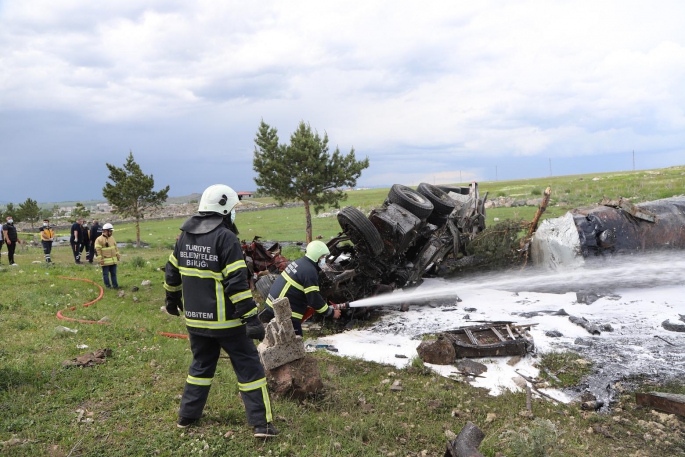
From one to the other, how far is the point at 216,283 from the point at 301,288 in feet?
5.92

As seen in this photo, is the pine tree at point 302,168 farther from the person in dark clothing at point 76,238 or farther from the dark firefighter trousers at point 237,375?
the dark firefighter trousers at point 237,375

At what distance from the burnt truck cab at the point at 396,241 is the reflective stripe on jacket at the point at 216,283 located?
4.09 metres

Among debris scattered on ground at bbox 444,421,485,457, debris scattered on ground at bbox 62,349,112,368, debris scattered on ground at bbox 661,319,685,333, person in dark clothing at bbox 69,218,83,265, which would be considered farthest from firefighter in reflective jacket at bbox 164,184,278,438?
person in dark clothing at bbox 69,218,83,265

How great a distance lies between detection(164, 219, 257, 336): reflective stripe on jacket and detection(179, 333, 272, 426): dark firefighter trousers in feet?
0.50

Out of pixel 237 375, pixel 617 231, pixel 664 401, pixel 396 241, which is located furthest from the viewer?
pixel 617 231

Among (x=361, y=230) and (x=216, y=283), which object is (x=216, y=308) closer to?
(x=216, y=283)

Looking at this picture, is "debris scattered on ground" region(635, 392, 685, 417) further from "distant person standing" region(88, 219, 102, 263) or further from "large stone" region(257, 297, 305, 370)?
"distant person standing" region(88, 219, 102, 263)

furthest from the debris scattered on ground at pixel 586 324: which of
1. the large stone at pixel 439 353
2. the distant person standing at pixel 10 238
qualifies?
the distant person standing at pixel 10 238

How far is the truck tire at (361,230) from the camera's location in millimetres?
8109

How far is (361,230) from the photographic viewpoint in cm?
809

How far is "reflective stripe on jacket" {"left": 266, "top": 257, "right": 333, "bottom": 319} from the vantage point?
561 centimetres

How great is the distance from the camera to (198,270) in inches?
155

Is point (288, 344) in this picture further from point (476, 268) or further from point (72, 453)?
point (476, 268)

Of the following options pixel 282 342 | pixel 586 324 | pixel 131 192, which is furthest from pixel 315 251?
pixel 131 192
